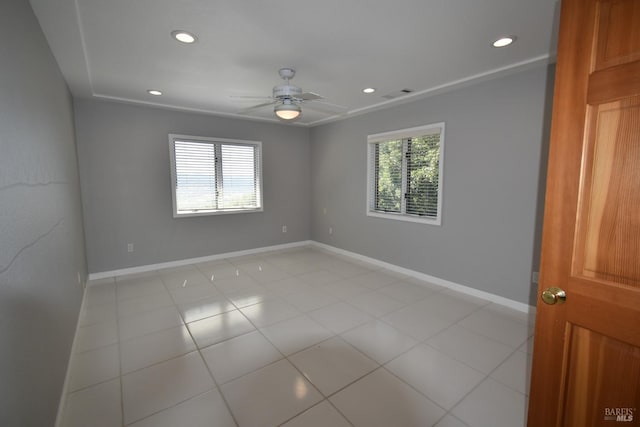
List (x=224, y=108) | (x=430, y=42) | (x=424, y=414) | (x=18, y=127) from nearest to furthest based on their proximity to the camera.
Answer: (x=18, y=127), (x=424, y=414), (x=430, y=42), (x=224, y=108)

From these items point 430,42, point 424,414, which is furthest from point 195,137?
point 424,414

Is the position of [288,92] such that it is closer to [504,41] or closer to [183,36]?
[183,36]

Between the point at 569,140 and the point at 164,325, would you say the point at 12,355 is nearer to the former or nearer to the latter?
the point at 164,325

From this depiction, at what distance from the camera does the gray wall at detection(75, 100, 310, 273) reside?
154 inches

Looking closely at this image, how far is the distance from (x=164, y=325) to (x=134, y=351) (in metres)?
0.43

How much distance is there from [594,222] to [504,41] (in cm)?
196

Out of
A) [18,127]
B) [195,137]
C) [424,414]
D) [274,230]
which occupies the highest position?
[195,137]

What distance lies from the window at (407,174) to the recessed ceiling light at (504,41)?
128cm

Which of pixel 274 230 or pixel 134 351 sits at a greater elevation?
pixel 274 230

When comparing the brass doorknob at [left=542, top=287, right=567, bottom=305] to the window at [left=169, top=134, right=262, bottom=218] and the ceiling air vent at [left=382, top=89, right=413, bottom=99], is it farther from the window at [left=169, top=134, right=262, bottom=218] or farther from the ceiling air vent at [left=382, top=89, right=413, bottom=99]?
the window at [left=169, top=134, right=262, bottom=218]

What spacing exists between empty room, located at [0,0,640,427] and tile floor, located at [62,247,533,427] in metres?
0.02

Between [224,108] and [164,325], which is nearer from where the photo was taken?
[164,325]

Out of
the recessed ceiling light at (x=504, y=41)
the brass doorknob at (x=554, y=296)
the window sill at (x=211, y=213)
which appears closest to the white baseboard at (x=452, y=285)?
the window sill at (x=211, y=213)

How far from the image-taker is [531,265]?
9.70 feet
